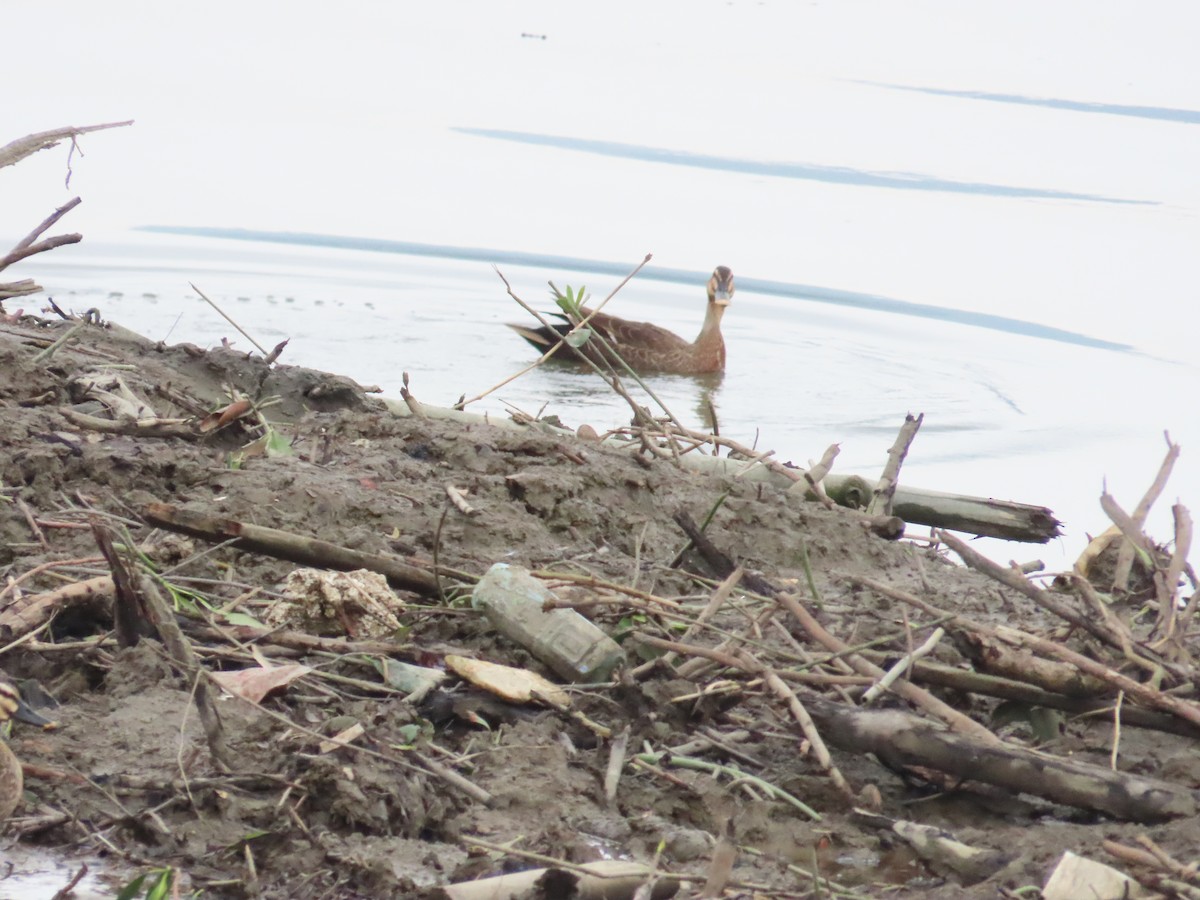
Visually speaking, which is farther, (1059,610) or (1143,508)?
(1143,508)

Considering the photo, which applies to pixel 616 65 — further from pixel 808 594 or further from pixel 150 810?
pixel 150 810

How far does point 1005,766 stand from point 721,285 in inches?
352

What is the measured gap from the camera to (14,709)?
8.71 ft

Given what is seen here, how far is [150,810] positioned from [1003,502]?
3347 mm

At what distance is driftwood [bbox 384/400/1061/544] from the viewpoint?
4926 mm

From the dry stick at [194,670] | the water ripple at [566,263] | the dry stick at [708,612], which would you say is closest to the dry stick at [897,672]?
the dry stick at [708,612]

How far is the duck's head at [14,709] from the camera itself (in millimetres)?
2643

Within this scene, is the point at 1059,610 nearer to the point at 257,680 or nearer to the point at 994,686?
the point at 994,686

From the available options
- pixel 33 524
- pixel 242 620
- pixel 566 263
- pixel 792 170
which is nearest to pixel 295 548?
pixel 242 620

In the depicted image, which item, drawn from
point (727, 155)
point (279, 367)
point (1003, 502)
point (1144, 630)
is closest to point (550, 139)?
point (727, 155)

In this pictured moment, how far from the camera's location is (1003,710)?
3.19 metres

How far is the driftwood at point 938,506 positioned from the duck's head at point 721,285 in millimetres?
6302

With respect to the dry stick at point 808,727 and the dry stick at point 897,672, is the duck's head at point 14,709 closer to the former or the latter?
the dry stick at point 808,727

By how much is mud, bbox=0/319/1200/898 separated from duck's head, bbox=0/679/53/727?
46 mm
